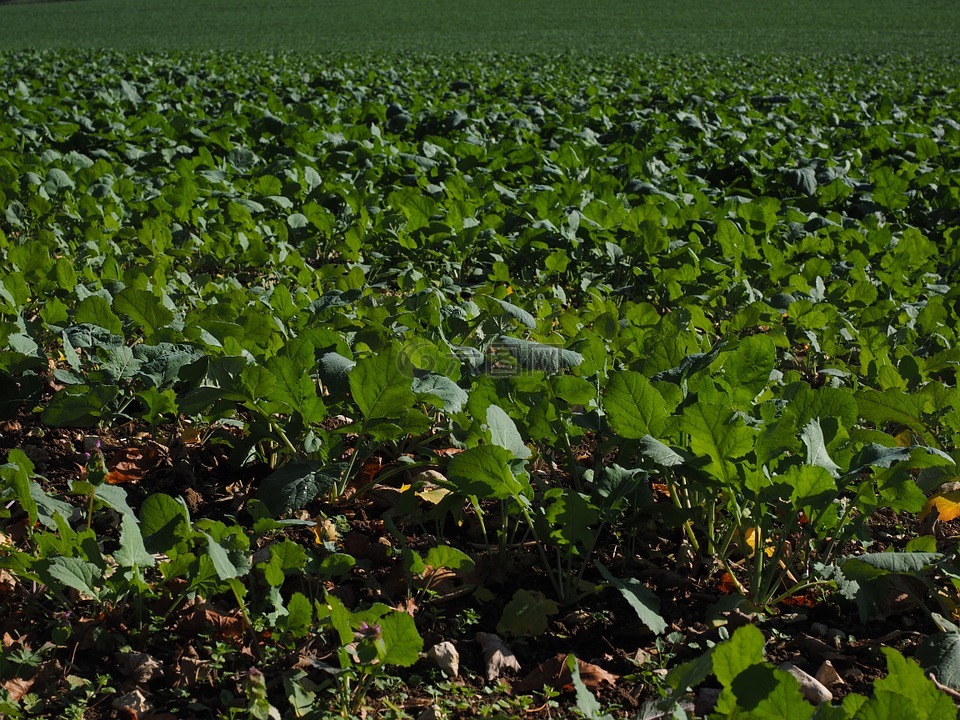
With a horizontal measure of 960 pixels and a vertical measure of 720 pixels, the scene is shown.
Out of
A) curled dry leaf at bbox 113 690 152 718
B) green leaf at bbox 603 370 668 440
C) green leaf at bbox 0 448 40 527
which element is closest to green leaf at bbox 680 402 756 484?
green leaf at bbox 603 370 668 440

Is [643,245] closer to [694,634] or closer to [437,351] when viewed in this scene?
[437,351]

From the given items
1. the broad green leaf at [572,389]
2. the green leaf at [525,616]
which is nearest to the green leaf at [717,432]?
the broad green leaf at [572,389]

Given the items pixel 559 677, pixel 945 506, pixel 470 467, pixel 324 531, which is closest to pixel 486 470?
pixel 470 467

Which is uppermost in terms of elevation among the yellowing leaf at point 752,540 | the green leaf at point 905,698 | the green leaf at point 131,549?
the green leaf at point 905,698

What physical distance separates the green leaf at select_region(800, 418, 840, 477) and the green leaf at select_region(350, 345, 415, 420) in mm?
943

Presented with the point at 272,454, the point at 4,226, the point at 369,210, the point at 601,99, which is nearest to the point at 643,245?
the point at 369,210

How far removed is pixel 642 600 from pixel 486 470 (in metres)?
0.45

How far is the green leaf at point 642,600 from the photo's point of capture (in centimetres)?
200

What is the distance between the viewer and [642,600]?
81.4 inches

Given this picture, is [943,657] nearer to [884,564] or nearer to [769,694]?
[884,564]

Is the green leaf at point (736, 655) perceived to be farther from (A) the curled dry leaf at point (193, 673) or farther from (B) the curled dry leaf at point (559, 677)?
(A) the curled dry leaf at point (193, 673)

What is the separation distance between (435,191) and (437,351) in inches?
134

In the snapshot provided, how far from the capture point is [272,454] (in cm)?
272

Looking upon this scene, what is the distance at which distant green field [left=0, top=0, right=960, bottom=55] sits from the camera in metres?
26.7
